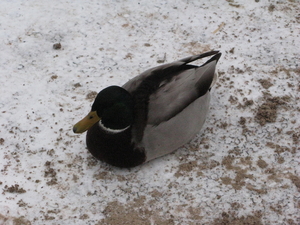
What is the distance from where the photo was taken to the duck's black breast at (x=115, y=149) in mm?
3057

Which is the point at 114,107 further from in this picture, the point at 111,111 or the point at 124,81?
the point at 124,81

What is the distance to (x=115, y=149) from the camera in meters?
3.08

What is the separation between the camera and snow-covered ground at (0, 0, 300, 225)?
115 inches

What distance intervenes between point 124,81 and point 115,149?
1.16 meters

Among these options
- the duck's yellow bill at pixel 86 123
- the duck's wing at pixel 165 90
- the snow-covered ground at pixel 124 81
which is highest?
the duck's wing at pixel 165 90

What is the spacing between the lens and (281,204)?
290 cm

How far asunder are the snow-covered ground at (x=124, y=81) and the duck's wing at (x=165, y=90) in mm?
457

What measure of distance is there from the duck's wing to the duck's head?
4.3 inches

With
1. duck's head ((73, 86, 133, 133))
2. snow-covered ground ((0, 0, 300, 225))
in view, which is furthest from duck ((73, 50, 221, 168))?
snow-covered ground ((0, 0, 300, 225))

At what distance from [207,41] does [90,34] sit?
4.68 feet

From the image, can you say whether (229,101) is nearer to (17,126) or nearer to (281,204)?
(281,204)

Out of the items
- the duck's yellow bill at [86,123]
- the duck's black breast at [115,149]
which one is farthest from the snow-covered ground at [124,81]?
the duck's yellow bill at [86,123]

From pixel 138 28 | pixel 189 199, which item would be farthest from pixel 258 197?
pixel 138 28

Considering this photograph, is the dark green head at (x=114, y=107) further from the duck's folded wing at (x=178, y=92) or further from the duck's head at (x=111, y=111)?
the duck's folded wing at (x=178, y=92)
